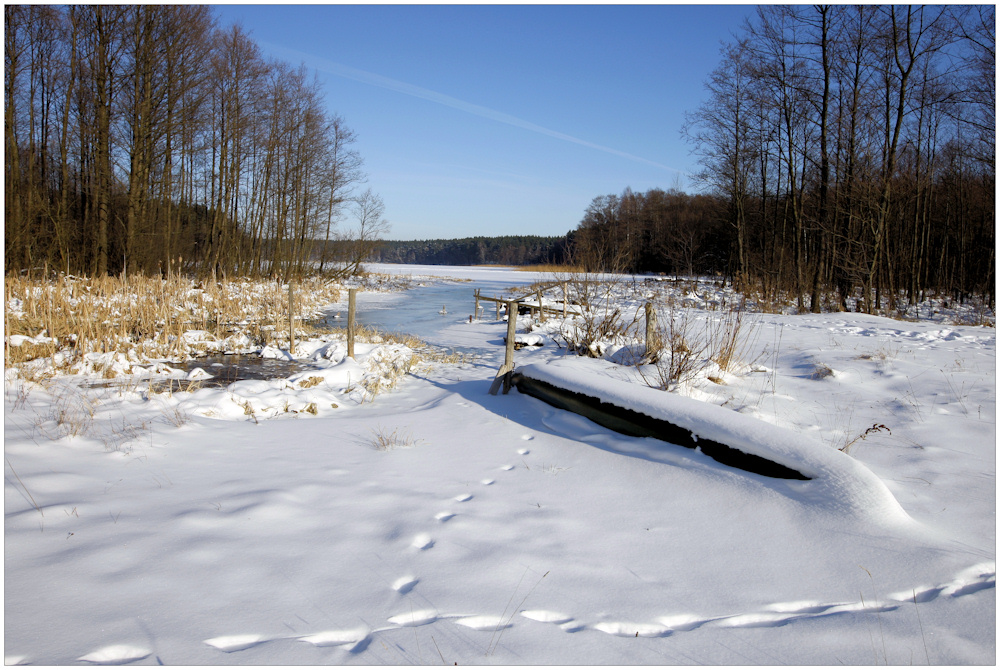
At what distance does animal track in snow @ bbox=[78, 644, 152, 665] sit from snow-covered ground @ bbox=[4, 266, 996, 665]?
0.05 feet

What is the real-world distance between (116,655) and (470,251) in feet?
447

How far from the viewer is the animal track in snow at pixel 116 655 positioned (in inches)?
72.7

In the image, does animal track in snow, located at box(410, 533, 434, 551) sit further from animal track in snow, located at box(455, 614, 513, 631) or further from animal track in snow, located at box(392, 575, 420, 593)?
animal track in snow, located at box(455, 614, 513, 631)

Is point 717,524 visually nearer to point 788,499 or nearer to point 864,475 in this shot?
point 788,499

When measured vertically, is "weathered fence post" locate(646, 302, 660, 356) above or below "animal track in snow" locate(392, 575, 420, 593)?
above

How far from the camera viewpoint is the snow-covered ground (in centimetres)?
206

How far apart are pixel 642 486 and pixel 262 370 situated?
7461mm

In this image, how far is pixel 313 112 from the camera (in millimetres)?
24375

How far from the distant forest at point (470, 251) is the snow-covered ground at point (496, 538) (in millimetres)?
105253

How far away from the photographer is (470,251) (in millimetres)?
135875

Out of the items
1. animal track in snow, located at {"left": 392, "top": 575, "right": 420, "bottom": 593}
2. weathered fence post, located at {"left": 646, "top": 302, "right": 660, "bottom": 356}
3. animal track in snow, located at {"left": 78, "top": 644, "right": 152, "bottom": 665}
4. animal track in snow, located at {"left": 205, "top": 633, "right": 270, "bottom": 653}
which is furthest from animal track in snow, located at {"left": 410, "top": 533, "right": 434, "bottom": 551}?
weathered fence post, located at {"left": 646, "top": 302, "right": 660, "bottom": 356}

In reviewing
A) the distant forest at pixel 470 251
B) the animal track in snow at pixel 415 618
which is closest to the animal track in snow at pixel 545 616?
the animal track in snow at pixel 415 618

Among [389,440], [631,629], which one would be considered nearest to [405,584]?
[631,629]

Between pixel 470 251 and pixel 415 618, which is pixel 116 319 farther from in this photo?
pixel 470 251
